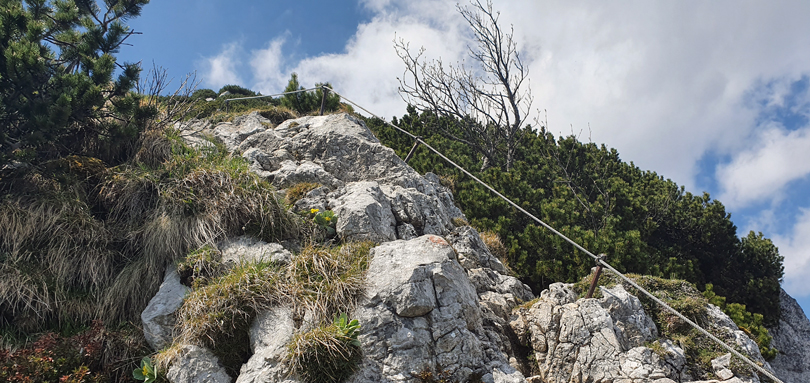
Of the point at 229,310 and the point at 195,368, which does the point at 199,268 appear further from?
the point at 195,368

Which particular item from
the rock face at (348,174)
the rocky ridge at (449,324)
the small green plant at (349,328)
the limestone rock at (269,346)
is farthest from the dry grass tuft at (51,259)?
the small green plant at (349,328)

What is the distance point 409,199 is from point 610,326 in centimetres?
303

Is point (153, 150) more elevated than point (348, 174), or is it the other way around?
point (348, 174)

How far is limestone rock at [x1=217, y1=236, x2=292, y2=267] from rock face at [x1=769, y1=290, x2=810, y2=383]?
7.96 m

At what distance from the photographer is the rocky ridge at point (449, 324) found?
13.5 ft

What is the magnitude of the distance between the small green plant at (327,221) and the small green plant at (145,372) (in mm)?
2256

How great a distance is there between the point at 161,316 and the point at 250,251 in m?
1.07

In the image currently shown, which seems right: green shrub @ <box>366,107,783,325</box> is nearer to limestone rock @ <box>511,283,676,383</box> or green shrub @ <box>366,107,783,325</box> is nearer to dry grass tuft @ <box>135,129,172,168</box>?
limestone rock @ <box>511,283,676,383</box>

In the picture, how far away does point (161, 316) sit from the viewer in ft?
15.0

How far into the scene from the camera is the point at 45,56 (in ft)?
18.4

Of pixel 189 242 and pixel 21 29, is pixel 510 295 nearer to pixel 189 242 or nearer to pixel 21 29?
pixel 189 242

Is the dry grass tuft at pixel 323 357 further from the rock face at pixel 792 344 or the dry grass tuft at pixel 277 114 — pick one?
the rock face at pixel 792 344

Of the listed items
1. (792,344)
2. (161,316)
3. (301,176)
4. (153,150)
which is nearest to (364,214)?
(301,176)

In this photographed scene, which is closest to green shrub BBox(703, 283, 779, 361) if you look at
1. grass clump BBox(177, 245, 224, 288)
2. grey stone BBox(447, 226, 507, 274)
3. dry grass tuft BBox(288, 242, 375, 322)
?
grey stone BBox(447, 226, 507, 274)
